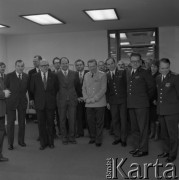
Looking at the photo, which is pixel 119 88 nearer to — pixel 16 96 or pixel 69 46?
pixel 16 96

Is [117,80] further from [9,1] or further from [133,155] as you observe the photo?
[9,1]

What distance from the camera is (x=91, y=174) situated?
353cm

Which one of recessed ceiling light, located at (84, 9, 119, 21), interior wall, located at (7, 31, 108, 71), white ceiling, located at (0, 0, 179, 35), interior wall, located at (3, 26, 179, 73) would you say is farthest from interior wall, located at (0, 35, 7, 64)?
recessed ceiling light, located at (84, 9, 119, 21)

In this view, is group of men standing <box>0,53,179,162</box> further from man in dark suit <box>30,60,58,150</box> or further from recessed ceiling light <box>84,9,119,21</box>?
recessed ceiling light <box>84,9,119,21</box>

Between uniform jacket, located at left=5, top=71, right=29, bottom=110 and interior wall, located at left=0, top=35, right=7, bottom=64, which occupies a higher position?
interior wall, located at left=0, top=35, right=7, bottom=64

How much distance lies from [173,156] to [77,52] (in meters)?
5.62

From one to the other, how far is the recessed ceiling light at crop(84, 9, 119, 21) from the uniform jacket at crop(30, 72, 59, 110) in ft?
6.98

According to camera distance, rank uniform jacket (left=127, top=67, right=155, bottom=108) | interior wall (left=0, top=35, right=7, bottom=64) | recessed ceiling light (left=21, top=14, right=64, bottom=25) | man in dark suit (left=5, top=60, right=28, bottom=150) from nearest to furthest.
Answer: uniform jacket (left=127, top=67, right=155, bottom=108) < man in dark suit (left=5, top=60, right=28, bottom=150) < recessed ceiling light (left=21, top=14, right=64, bottom=25) < interior wall (left=0, top=35, right=7, bottom=64)

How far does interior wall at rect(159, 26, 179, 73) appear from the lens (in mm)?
8219

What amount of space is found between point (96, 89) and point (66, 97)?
23.1 inches

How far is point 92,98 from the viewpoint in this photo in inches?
189

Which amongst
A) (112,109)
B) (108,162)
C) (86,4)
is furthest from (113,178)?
(86,4)

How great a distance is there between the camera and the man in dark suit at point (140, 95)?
4137mm

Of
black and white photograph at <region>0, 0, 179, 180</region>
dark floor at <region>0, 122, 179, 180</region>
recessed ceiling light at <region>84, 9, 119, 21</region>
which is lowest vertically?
dark floor at <region>0, 122, 179, 180</region>
